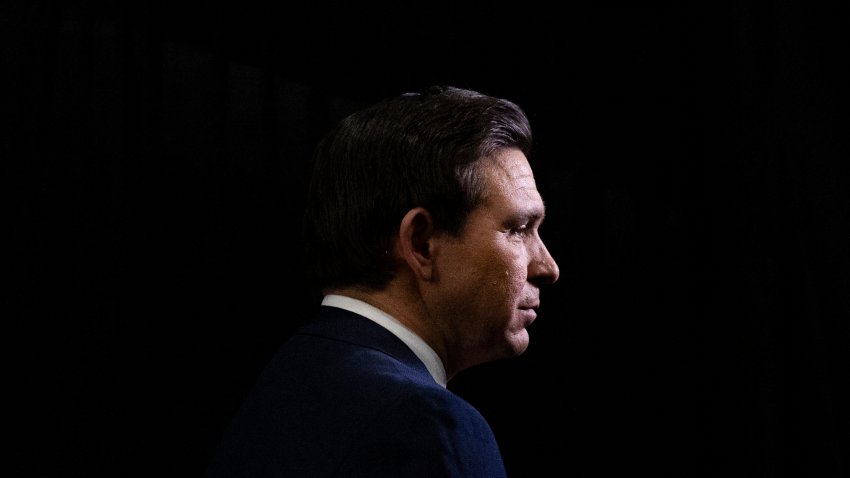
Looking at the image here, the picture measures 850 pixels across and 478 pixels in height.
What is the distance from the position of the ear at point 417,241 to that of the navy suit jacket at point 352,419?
11 cm

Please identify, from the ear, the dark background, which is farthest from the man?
the dark background

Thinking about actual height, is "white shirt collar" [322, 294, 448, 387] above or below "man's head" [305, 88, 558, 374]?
below

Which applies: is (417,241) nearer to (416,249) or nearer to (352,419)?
(416,249)

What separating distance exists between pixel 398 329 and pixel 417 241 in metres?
0.12

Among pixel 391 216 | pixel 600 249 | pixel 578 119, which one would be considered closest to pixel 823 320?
pixel 600 249

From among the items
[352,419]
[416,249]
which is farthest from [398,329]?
[352,419]

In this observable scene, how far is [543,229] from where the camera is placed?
2320 mm

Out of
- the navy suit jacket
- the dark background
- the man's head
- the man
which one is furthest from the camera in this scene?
the dark background

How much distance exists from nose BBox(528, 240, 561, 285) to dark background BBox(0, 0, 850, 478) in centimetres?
85

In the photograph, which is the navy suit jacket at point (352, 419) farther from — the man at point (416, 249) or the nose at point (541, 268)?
the nose at point (541, 268)

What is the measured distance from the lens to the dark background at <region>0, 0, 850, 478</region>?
63.6 inches

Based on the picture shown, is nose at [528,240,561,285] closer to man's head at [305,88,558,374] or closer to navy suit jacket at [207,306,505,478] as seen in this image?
man's head at [305,88,558,374]

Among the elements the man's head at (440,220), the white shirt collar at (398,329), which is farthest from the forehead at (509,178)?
the white shirt collar at (398,329)

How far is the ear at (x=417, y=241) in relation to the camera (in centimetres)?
105
